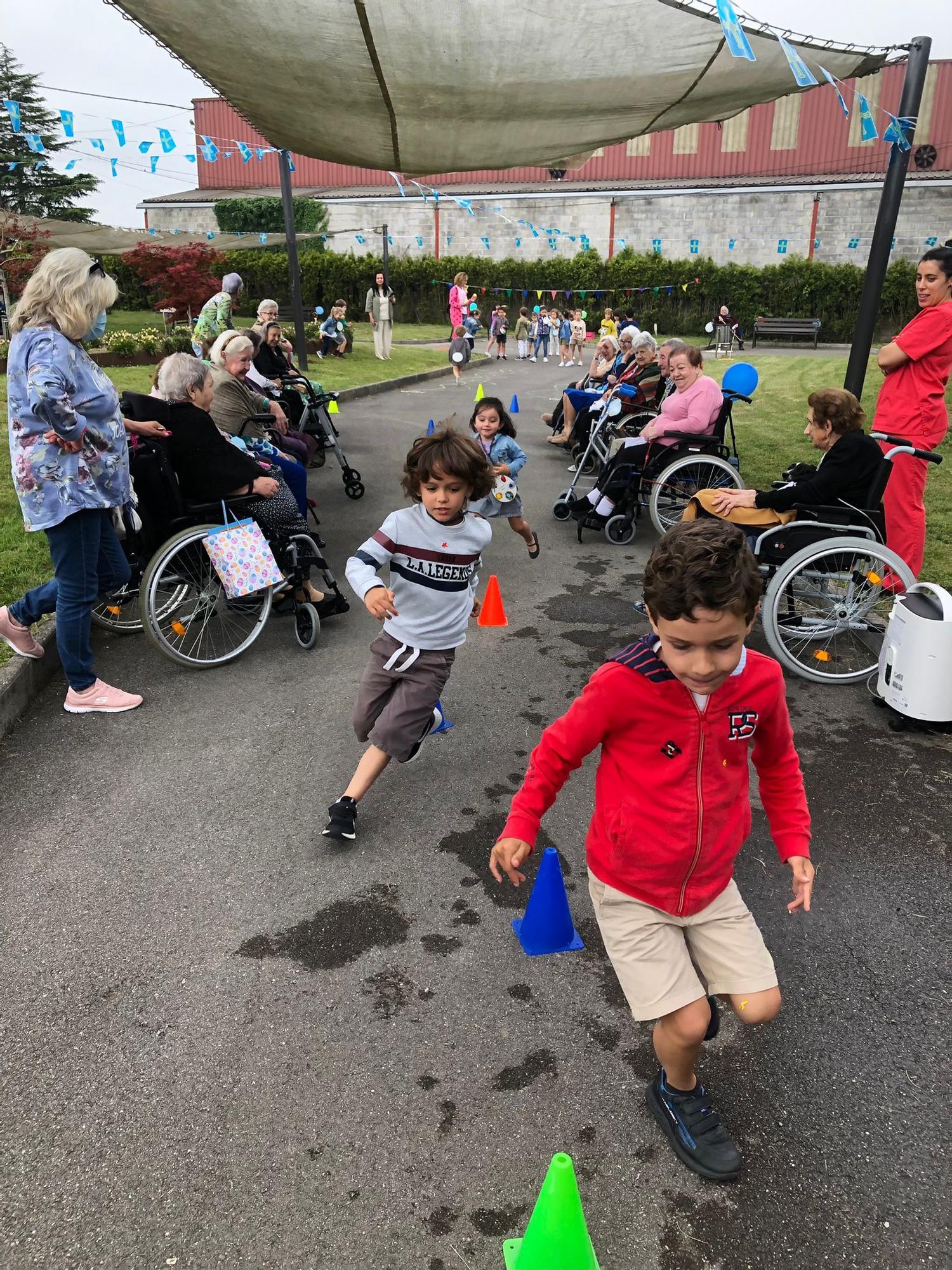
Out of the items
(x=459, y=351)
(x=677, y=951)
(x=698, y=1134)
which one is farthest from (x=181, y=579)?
(x=459, y=351)

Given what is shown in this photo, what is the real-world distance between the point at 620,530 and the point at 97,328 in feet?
15.7

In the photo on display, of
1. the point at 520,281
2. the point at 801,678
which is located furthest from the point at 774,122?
the point at 801,678

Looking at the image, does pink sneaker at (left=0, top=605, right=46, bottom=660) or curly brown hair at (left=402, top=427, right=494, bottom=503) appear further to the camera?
pink sneaker at (left=0, top=605, right=46, bottom=660)

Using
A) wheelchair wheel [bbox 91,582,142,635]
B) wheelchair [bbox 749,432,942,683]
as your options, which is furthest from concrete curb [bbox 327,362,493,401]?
wheelchair [bbox 749,432,942,683]

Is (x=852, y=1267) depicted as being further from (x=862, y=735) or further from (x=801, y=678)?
(x=801, y=678)

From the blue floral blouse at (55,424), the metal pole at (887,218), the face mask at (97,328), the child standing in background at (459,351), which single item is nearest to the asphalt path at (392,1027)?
the blue floral blouse at (55,424)

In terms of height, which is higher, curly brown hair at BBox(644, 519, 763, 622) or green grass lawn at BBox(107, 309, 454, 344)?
green grass lawn at BBox(107, 309, 454, 344)

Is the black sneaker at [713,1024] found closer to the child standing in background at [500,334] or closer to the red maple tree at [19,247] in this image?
the red maple tree at [19,247]

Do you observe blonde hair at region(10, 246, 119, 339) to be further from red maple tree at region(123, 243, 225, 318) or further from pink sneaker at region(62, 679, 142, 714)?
red maple tree at region(123, 243, 225, 318)

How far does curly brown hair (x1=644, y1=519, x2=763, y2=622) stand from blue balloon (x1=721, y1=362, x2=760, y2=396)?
6.01 metres

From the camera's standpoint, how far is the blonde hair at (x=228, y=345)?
6707 millimetres

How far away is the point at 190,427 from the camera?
Answer: 5.05m

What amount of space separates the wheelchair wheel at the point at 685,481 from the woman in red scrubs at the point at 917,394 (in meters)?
1.72

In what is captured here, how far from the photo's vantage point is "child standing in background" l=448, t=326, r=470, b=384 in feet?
64.0
